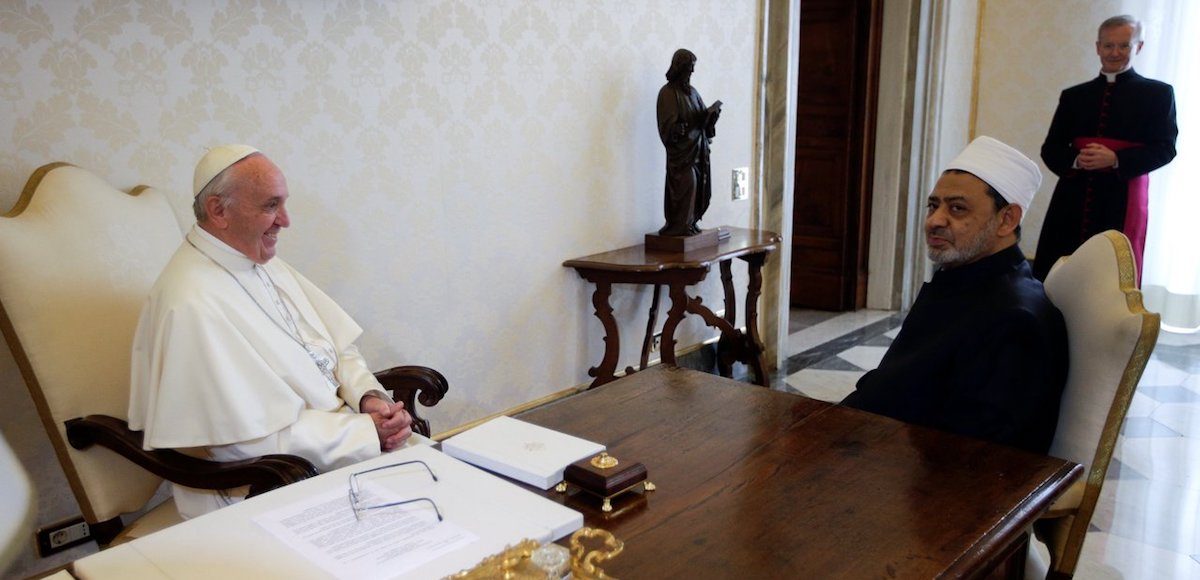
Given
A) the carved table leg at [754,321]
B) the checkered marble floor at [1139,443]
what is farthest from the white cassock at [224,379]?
the carved table leg at [754,321]

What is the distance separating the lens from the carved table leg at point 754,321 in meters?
4.01

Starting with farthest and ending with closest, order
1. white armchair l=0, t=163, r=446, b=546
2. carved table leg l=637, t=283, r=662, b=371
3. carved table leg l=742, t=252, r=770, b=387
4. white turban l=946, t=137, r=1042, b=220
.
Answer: carved table leg l=742, t=252, r=770, b=387
carved table leg l=637, t=283, r=662, b=371
white turban l=946, t=137, r=1042, b=220
white armchair l=0, t=163, r=446, b=546

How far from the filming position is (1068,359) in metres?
1.93

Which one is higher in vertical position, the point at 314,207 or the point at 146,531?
the point at 314,207

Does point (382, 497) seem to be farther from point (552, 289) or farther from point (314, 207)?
point (552, 289)

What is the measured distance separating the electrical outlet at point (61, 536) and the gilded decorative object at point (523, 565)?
1.73m

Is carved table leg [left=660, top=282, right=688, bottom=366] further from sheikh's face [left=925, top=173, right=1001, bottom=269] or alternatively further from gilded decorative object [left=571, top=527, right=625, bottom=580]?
gilded decorative object [left=571, top=527, right=625, bottom=580]

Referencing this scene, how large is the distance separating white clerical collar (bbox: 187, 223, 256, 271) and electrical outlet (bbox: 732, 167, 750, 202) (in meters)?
2.80

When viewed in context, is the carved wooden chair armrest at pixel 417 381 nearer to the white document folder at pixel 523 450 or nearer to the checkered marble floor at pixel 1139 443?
the white document folder at pixel 523 450

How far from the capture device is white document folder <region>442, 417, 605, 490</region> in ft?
4.87

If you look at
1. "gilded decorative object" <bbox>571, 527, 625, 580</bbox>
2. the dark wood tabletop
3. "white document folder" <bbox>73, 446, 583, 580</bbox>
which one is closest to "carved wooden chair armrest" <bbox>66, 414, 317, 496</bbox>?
"white document folder" <bbox>73, 446, 583, 580</bbox>

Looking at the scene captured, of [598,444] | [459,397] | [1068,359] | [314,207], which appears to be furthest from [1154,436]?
[314,207]

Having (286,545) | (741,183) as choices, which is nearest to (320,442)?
(286,545)

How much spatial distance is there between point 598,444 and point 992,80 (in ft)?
19.6
